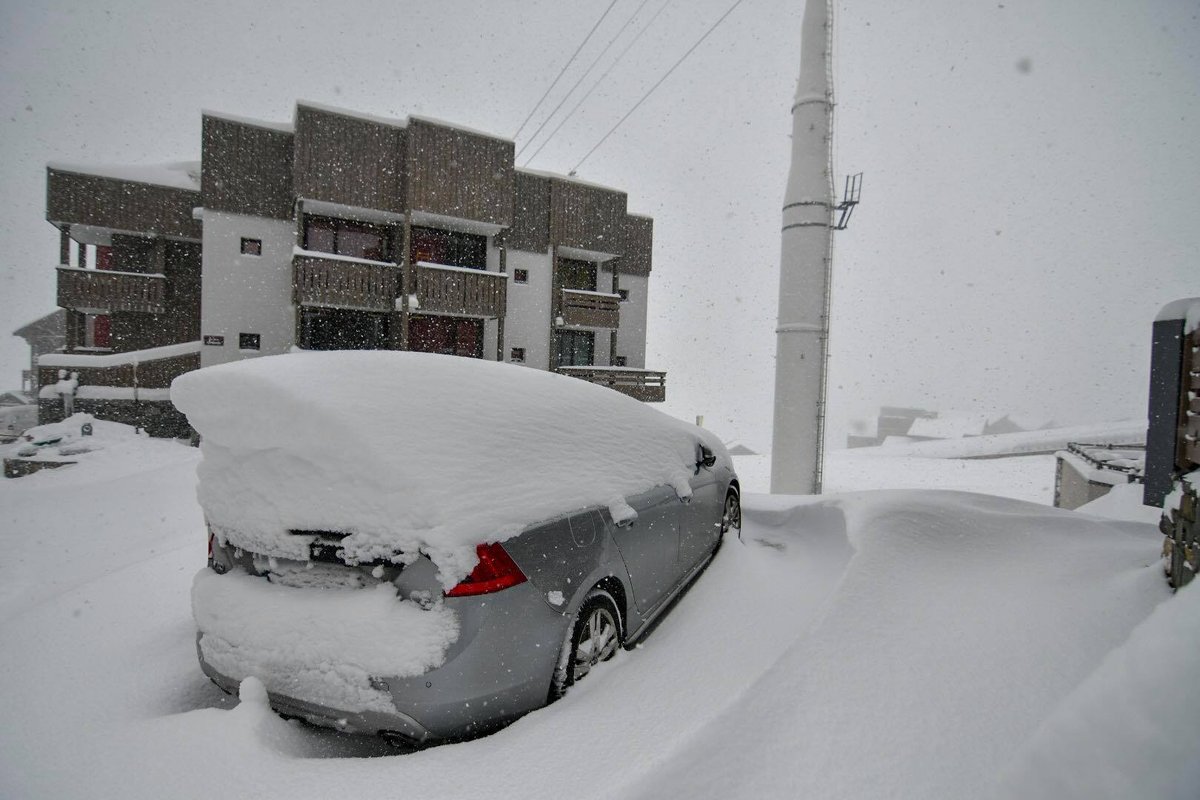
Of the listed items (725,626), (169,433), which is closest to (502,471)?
(725,626)

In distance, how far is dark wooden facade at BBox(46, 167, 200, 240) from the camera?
15203 mm

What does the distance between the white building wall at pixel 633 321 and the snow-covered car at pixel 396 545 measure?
19.2 m

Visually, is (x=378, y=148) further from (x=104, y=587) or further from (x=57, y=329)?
(x=57, y=329)

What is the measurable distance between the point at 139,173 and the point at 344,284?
8158 mm

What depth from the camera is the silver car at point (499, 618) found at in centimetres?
193

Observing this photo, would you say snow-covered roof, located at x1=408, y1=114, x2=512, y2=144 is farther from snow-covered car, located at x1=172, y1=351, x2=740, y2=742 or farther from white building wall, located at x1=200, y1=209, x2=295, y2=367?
snow-covered car, located at x1=172, y1=351, x2=740, y2=742

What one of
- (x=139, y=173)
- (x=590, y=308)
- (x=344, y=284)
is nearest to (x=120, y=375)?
(x=344, y=284)

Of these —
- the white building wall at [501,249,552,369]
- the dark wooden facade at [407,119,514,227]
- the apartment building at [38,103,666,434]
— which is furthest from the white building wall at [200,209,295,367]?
the white building wall at [501,249,552,369]

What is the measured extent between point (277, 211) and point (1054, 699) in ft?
60.8

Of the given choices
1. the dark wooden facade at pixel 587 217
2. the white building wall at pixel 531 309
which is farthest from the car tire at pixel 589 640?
the dark wooden facade at pixel 587 217

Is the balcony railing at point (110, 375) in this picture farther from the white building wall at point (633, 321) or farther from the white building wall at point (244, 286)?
the white building wall at point (633, 321)

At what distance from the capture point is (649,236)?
22.2 m

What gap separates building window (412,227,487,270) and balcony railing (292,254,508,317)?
1.63m

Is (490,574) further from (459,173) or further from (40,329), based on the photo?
(40,329)
